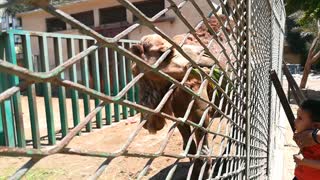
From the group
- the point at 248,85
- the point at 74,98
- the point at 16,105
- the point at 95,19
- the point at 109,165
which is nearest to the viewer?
the point at 248,85

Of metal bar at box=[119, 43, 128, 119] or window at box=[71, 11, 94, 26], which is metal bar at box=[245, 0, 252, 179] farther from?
window at box=[71, 11, 94, 26]

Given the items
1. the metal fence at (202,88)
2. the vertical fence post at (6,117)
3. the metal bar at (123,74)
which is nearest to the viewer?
the metal fence at (202,88)

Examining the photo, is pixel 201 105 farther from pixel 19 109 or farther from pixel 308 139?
pixel 19 109

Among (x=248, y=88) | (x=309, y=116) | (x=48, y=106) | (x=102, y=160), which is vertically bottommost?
(x=102, y=160)

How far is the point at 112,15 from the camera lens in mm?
14570

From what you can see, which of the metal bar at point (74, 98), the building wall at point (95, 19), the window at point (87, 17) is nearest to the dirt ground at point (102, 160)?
the metal bar at point (74, 98)

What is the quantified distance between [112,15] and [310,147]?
12.5 meters

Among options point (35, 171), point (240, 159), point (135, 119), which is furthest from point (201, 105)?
point (135, 119)

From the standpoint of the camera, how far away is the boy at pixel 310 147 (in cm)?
264

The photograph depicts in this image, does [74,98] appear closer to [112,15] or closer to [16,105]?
[16,105]

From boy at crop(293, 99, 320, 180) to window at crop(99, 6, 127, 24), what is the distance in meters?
11.8

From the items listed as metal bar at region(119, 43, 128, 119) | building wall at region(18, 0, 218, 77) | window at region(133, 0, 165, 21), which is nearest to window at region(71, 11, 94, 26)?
building wall at region(18, 0, 218, 77)

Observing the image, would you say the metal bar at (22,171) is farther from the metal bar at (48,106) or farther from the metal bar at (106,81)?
the metal bar at (106,81)

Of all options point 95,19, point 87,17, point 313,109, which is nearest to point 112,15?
point 95,19
